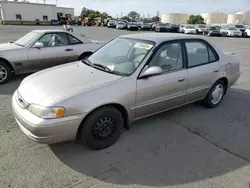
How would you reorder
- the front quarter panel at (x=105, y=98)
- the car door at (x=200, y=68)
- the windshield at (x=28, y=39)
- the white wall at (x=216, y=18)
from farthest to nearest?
the white wall at (x=216, y=18), the windshield at (x=28, y=39), the car door at (x=200, y=68), the front quarter panel at (x=105, y=98)

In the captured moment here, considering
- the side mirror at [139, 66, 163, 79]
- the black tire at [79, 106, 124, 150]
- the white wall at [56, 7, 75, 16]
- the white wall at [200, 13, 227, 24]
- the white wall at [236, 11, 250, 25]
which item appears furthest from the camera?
the white wall at [200, 13, 227, 24]

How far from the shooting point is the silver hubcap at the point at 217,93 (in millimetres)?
4355

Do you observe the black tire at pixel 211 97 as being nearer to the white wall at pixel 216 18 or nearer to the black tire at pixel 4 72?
the black tire at pixel 4 72

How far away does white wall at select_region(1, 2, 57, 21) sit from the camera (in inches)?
1957

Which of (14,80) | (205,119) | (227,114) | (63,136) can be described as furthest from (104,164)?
(14,80)

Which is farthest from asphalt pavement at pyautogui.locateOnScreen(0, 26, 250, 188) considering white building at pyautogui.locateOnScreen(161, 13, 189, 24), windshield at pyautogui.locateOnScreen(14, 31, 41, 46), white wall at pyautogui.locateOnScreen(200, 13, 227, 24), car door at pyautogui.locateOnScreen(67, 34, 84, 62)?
white building at pyautogui.locateOnScreen(161, 13, 189, 24)

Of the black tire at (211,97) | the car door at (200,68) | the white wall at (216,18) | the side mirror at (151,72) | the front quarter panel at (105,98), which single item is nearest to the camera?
the front quarter panel at (105,98)

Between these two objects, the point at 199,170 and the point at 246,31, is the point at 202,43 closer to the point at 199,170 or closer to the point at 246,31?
the point at 199,170

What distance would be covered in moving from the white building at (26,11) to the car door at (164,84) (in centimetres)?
5777

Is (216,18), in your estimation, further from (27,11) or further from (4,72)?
(4,72)

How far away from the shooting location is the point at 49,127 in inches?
94.7

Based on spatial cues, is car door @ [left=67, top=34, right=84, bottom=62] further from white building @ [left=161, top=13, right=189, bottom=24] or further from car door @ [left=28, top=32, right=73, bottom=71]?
white building @ [left=161, top=13, right=189, bottom=24]

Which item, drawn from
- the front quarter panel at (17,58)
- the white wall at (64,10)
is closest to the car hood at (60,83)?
the front quarter panel at (17,58)

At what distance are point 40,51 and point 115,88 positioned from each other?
4.18 metres
